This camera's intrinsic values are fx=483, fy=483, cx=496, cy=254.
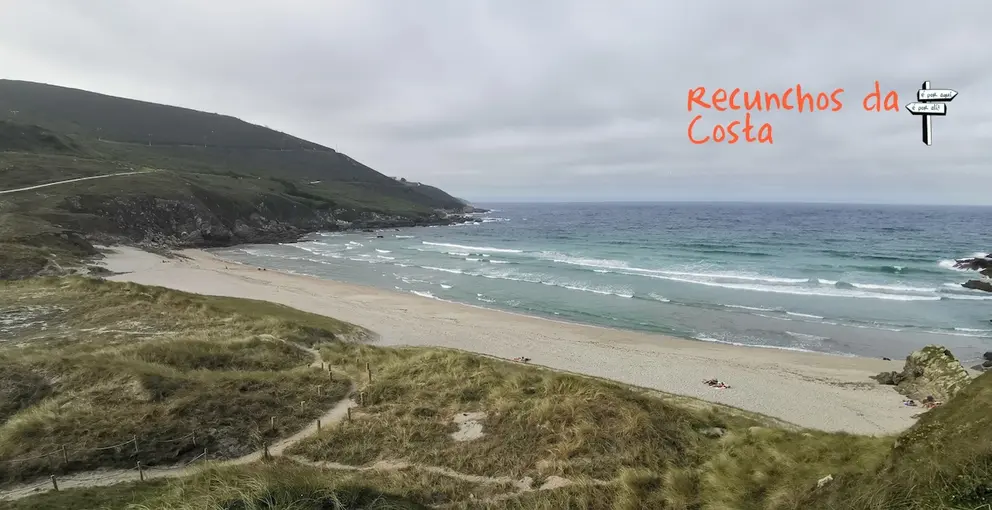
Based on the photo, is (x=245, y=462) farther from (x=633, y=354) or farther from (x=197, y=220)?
(x=197, y=220)

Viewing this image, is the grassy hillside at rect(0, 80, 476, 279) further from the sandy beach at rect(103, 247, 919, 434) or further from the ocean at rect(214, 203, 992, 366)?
the sandy beach at rect(103, 247, 919, 434)

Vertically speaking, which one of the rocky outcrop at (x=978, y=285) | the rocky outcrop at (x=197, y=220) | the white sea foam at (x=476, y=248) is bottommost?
the rocky outcrop at (x=978, y=285)

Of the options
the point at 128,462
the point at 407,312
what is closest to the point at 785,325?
the point at 407,312

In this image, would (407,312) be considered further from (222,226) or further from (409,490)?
(222,226)

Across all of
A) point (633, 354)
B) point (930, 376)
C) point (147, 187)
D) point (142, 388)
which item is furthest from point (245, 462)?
point (147, 187)

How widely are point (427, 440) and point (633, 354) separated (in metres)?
15.4

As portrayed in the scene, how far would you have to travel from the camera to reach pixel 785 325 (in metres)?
29.8

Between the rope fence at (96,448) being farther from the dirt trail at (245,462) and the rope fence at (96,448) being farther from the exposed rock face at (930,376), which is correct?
the exposed rock face at (930,376)

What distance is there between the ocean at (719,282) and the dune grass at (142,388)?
20.5 meters

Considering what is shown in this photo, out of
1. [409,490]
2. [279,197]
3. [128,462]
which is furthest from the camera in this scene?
[279,197]

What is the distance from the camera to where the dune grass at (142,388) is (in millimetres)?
10141

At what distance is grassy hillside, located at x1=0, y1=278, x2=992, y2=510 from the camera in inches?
235

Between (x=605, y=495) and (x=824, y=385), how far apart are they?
16.0 m

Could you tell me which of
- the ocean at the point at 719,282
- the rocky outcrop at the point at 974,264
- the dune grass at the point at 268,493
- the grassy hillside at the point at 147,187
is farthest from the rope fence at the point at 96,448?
the rocky outcrop at the point at 974,264
